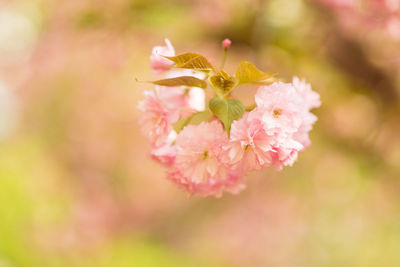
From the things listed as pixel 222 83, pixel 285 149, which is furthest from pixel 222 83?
pixel 285 149

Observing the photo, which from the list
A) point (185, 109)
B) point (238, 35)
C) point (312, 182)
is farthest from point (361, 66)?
point (312, 182)

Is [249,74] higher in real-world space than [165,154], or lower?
higher

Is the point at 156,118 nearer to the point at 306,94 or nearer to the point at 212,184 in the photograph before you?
the point at 212,184

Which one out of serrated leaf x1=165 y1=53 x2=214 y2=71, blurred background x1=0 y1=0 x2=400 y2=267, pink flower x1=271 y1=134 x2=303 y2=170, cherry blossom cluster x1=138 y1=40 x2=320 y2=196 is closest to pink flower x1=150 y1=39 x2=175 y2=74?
cherry blossom cluster x1=138 y1=40 x2=320 y2=196

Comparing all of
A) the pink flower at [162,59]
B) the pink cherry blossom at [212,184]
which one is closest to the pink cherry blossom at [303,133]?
the pink cherry blossom at [212,184]

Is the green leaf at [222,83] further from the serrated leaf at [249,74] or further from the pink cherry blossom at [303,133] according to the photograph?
the pink cherry blossom at [303,133]
